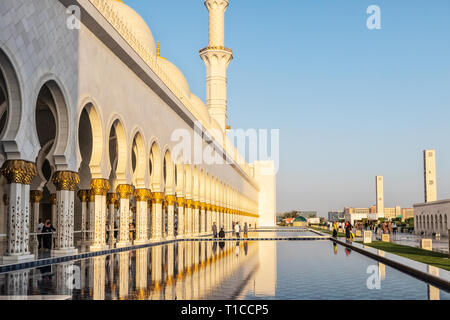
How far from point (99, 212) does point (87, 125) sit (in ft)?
11.0

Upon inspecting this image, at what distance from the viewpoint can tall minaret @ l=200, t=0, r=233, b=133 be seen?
31.3 metres

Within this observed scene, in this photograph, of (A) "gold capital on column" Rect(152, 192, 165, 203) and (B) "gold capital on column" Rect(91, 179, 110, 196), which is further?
(A) "gold capital on column" Rect(152, 192, 165, 203)

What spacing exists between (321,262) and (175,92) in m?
10.1

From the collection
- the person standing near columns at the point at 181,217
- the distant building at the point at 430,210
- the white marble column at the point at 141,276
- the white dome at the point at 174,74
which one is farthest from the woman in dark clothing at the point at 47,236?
the distant building at the point at 430,210

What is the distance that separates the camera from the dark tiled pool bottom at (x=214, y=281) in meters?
4.95

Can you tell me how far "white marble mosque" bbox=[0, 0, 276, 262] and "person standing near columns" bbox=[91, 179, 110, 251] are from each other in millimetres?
23

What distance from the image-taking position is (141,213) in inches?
560

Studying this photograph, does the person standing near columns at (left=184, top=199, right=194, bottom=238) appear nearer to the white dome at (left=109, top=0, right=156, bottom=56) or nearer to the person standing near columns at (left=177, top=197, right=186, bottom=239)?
the person standing near columns at (left=177, top=197, right=186, bottom=239)

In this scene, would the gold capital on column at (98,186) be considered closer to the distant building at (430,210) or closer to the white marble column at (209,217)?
the white marble column at (209,217)

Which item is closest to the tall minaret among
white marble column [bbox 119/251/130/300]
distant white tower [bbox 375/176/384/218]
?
white marble column [bbox 119/251/130/300]
